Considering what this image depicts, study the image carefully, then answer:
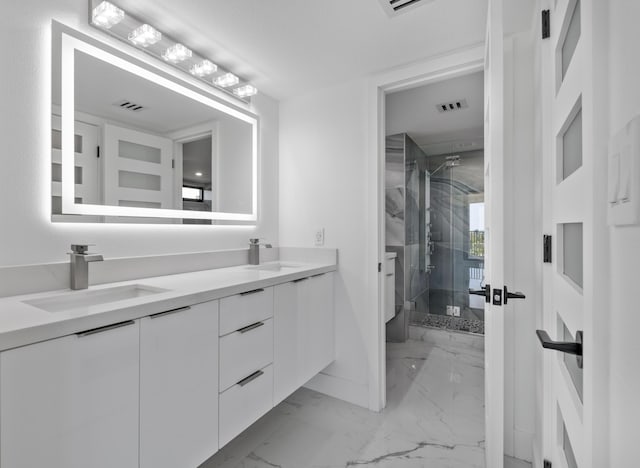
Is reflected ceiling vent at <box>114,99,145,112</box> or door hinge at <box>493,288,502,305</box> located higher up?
reflected ceiling vent at <box>114,99,145,112</box>

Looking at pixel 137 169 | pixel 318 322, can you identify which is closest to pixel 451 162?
pixel 318 322

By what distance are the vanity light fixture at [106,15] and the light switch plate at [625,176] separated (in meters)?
1.86

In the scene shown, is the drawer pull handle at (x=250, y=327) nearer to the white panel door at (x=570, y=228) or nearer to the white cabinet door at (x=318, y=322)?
the white cabinet door at (x=318, y=322)

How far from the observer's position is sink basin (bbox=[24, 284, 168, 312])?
1157mm

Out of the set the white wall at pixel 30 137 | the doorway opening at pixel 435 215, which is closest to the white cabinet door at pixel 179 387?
the white wall at pixel 30 137

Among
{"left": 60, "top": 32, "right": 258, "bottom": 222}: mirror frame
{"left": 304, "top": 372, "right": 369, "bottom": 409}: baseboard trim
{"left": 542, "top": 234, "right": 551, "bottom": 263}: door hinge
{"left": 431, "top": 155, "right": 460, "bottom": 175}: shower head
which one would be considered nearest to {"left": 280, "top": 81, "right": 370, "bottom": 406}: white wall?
{"left": 304, "top": 372, "right": 369, "bottom": 409}: baseboard trim

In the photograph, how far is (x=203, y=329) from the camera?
4.21 feet

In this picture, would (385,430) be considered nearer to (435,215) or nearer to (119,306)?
(119,306)

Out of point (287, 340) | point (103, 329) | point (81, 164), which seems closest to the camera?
Result: point (103, 329)

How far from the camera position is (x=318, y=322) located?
2092mm

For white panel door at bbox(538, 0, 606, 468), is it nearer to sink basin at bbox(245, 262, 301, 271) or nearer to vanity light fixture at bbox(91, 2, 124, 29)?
sink basin at bbox(245, 262, 301, 271)

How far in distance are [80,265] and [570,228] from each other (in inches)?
67.5

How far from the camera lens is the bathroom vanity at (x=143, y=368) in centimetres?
83

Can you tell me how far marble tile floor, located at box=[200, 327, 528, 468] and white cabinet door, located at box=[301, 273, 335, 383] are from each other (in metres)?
0.31
